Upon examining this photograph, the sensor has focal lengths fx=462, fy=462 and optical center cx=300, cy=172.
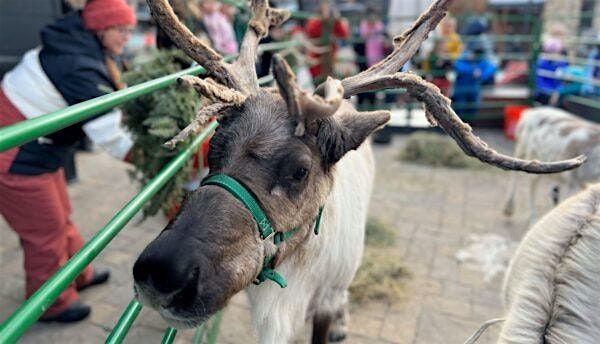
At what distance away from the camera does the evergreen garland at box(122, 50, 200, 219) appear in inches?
116

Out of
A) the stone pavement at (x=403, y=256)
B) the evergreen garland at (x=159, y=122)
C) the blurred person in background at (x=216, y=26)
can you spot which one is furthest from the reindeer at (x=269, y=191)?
the blurred person in background at (x=216, y=26)

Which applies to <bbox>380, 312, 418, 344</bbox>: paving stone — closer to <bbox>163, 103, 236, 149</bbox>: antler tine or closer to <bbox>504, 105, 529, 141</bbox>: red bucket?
<bbox>163, 103, 236, 149</bbox>: antler tine

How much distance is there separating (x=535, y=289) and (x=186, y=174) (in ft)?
7.21

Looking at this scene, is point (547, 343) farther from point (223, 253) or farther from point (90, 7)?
point (90, 7)

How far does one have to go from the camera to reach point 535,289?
1.73 meters

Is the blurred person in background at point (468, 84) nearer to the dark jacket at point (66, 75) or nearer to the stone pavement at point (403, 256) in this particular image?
the stone pavement at point (403, 256)

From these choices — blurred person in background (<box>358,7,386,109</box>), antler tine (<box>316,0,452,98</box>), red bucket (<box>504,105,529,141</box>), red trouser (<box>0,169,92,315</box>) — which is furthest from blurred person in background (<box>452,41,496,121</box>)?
red trouser (<box>0,169,92,315</box>)

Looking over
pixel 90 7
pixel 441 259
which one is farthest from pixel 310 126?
pixel 441 259

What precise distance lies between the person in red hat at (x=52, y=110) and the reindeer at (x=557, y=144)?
429cm

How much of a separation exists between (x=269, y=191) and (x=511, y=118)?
8.25 metres

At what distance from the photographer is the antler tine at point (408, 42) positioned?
232 centimetres

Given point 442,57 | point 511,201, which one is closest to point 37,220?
point 511,201

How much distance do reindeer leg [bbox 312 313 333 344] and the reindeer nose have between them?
4.68ft

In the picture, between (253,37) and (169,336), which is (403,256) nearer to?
(253,37)
